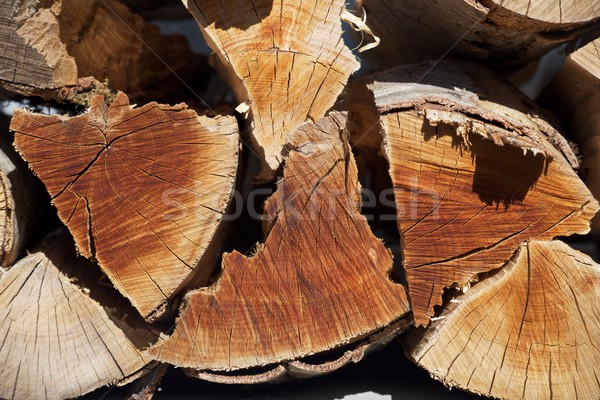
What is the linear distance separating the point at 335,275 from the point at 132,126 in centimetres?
71

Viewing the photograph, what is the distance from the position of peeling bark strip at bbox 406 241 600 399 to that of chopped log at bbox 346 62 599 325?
0.21 feet

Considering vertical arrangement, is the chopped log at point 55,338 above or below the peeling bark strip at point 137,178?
below

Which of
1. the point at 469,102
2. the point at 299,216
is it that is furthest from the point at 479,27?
the point at 299,216

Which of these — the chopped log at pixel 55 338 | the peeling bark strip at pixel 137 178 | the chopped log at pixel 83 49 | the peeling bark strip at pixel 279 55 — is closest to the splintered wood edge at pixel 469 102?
the peeling bark strip at pixel 279 55

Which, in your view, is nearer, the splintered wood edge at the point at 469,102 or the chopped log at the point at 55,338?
the splintered wood edge at the point at 469,102

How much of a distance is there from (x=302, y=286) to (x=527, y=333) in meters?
0.69

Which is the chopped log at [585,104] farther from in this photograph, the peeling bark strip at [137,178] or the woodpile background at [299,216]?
the peeling bark strip at [137,178]

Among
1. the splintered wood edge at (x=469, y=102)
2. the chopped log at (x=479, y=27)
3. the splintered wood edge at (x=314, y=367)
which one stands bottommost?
the splintered wood edge at (x=314, y=367)

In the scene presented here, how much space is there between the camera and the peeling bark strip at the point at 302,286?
162cm

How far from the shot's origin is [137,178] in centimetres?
163

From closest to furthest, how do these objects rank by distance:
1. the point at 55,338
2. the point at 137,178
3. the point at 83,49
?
1. the point at 137,178
2. the point at 55,338
3. the point at 83,49

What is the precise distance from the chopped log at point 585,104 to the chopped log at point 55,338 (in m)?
1.55

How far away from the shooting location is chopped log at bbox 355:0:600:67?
1.63 meters

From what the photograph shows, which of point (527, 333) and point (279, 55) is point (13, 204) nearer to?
point (279, 55)
